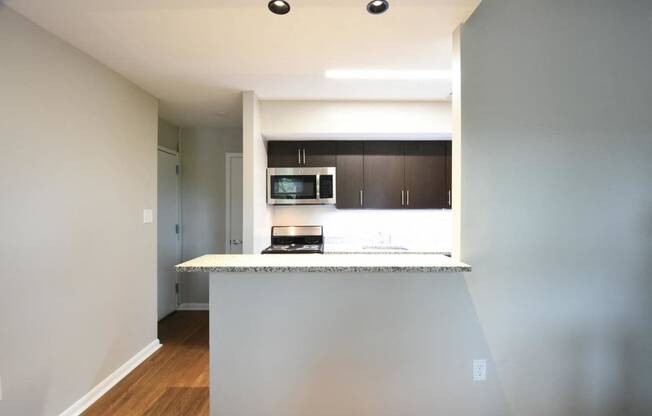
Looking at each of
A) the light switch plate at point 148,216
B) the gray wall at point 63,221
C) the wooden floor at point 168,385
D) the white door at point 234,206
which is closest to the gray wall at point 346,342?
the wooden floor at point 168,385

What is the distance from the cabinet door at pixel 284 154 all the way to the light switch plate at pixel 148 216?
1.26 meters

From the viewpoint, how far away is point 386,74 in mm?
2350

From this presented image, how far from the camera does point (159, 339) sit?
3090mm

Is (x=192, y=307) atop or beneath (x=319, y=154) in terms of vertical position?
beneath

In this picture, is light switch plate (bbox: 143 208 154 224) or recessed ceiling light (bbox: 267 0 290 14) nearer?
recessed ceiling light (bbox: 267 0 290 14)

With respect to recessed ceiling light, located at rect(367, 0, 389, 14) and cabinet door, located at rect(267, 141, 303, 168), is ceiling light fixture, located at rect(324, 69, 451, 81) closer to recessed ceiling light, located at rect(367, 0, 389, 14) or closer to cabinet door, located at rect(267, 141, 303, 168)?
recessed ceiling light, located at rect(367, 0, 389, 14)

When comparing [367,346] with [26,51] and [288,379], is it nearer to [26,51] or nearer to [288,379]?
[288,379]

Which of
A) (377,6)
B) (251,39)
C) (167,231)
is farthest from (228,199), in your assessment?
(377,6)

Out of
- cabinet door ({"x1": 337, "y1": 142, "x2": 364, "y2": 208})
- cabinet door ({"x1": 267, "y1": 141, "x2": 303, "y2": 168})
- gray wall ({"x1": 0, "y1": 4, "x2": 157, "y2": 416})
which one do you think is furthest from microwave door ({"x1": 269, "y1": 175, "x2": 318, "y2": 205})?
gray wall ({"x1": 0, "y1": 4, "x2": 157, "y2": 416})

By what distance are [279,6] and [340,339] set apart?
1821 mm

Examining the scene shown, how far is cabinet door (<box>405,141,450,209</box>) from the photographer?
10.7 ft

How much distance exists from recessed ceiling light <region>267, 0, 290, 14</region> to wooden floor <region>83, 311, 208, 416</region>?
8.26 feet

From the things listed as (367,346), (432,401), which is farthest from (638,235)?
(367,346)

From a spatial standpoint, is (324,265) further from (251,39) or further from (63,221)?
(63,221)
